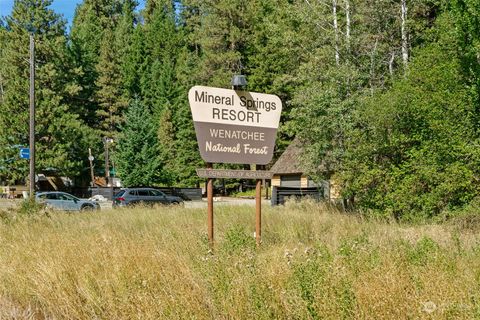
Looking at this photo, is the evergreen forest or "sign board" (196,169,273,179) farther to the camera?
the evergreen forest

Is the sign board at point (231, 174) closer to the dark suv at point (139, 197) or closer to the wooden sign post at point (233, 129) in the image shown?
the wooden sign post at point (233, 129)

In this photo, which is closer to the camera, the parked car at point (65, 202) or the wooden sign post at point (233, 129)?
the wooden sign post at point (233, 129)

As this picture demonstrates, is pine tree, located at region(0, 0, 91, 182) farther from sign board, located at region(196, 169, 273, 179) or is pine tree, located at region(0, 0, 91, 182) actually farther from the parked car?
sign board, located at region(196, 169, 273, 179)

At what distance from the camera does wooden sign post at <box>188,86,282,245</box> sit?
24.8 ft

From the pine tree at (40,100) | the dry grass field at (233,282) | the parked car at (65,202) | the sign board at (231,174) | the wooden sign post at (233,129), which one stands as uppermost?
the pine tree at (40,100)

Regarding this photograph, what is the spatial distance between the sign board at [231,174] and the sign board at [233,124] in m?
0.18

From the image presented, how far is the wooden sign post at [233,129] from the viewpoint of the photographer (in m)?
7.55

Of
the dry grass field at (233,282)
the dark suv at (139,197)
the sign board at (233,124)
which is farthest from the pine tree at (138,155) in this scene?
the dry grass field at (233,282)

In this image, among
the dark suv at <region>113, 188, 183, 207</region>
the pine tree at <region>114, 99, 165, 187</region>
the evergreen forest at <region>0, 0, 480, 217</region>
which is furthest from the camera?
the pine tree at <region>114, 99, 165, 187</region>

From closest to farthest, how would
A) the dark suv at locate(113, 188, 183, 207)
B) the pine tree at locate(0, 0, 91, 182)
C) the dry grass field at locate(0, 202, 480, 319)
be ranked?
the dry grass field at locate(0, 202, 480, 319) < the dark suv at locate(113, 188, 183, 207) < the pine tree at locate(0, 0, 91, 182)

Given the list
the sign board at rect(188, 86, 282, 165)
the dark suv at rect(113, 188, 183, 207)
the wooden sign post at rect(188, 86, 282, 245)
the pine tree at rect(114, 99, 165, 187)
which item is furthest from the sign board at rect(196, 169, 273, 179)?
the pine tree at rect(114, 99, 165, 187)

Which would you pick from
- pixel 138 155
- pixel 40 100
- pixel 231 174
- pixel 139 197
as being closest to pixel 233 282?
pixel 231 174

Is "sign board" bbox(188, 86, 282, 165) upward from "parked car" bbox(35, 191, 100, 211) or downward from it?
upward

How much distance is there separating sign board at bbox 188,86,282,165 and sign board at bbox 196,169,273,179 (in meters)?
0.18
